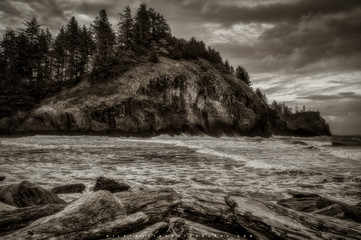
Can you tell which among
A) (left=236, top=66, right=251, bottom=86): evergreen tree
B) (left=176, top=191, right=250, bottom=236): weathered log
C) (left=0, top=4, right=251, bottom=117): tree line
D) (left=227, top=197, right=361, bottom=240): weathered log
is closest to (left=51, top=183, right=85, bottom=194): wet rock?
(left=176, top=191, right=250, bottom=236): weathered log

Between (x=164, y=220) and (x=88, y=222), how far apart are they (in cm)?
82

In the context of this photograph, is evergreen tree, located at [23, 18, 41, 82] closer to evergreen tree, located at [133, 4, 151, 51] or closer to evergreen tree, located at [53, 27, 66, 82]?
evergreen tree, located at [53, 27, 66, 82]

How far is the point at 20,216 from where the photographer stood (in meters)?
2.78

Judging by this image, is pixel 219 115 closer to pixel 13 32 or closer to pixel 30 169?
pixel 30 169

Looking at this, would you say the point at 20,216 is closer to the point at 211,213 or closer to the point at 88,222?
the point at 88,222

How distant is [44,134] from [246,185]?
27382mm

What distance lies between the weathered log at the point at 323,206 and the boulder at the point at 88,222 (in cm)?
286

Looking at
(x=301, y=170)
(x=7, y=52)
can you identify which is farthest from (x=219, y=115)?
(x=7, y=52)

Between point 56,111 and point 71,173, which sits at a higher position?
point 56,111

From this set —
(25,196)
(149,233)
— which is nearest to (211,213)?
(149,233)

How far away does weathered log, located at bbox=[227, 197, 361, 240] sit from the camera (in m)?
2.51

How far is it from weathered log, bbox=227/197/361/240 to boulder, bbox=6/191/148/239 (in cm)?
112

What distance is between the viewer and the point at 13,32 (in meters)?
49.0

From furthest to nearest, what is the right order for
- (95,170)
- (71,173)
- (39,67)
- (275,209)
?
(39,67)
(95,170)
(71,173)
(275,209)
